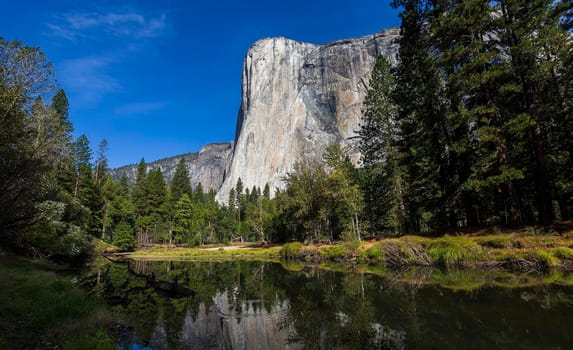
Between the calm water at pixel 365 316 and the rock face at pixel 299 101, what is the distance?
337 feet

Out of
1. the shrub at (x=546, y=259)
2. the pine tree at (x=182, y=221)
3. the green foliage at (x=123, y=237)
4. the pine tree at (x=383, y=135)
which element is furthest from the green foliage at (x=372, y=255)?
the pine tree at (x=182, y=221)

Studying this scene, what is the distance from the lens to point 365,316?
29.8ft

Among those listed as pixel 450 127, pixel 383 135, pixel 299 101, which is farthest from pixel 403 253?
pixel 299 101

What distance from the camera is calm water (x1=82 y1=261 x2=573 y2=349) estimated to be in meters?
6.93

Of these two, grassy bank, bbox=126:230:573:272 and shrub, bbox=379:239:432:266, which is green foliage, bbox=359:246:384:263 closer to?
grassy bank, bbox=126:230:573:272

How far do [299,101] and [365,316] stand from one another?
394ft

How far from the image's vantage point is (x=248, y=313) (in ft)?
34.9

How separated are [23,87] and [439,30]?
22.1 metres

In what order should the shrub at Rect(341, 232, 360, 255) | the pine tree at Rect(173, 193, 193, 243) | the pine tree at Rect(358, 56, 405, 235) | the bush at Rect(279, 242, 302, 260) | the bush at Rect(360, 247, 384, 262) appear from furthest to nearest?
the pine tree at Rect(173, 193, 193, 243), the bush at Rect(279, 242, 302, 260), the pine tree at Rect(358, 56, 405, 235), the shrub at Rect(341, 232, 360, 255), the bush at Rect(360, 247, 384, 262)

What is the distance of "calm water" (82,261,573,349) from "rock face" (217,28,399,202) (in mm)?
102835

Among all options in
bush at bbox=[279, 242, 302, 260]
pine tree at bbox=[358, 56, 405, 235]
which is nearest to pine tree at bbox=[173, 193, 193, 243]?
bush at bbox=[279, 242, 302, 260]

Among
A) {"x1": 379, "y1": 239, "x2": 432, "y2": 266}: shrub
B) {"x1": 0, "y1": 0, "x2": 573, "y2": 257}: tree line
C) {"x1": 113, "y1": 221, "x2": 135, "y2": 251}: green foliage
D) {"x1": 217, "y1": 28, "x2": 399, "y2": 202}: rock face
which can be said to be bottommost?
{"x1": 379, "y1": 239, "x2": 432, "y2": 266}: shrub

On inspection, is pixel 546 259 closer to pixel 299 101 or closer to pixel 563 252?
pixel 563 252

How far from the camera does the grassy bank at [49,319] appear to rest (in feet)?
20.7
